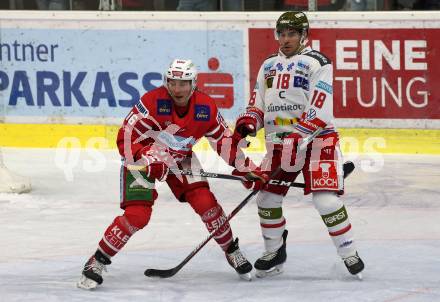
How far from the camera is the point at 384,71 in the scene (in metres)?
10.4

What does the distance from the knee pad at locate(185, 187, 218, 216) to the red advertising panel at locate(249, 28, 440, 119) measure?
439 cm

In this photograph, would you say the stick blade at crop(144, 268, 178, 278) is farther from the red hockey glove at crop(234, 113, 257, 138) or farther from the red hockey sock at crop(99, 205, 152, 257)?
the red hockey glove at crop(234, 113, 257, 138)

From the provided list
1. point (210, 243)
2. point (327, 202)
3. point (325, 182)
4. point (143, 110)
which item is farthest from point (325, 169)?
point (210, 243)

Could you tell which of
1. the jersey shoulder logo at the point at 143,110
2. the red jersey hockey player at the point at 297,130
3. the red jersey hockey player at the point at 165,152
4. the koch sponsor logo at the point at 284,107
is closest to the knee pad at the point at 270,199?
the red jersey hockey player at the point at 297,130

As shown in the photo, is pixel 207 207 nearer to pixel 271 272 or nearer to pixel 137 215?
pixel 137 215

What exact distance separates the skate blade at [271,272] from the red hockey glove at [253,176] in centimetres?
44

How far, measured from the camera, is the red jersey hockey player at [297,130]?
637 cm

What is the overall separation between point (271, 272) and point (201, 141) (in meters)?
4.12

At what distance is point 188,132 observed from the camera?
6.32 metres

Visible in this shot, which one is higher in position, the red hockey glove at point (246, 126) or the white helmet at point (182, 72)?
the white helmet at point (182, 72)

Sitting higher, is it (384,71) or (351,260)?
(384,71)

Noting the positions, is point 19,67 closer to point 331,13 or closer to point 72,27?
point 72,27

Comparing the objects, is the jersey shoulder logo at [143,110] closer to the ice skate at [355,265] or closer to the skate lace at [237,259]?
the skate lace at [237,259]

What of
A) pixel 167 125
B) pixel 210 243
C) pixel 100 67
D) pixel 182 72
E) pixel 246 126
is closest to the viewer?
pixel 182 72
